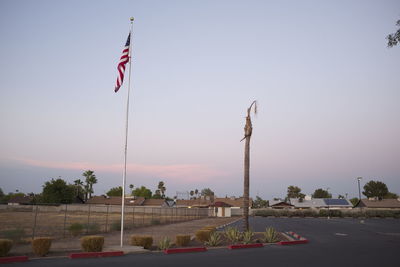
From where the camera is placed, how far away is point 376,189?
15775 cm

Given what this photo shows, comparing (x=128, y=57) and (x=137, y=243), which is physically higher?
(x=128, y=57)

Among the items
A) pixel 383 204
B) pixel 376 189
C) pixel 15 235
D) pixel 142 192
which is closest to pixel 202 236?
pixel 15 235

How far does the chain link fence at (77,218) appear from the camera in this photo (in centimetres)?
3017

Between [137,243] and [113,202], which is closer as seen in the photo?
[137,243]

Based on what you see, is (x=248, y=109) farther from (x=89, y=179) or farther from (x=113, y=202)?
(x=89, y=179)

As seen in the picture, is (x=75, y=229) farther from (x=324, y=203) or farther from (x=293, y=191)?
(x=293, y=191)

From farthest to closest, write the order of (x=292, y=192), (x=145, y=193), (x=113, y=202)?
(x=292, y=192)
(x=145, y=193)
(x=113, y=202)

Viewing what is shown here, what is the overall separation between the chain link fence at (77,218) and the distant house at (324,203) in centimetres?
4807

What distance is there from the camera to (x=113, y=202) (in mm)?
108500

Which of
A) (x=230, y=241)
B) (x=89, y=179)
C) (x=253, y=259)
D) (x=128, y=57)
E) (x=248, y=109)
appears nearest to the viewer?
(x=253, y=259)

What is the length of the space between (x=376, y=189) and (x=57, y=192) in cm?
13541

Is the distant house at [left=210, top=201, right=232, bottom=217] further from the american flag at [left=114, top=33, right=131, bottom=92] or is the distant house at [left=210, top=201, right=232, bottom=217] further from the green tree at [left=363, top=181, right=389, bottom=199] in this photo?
the green tree at [left=363, top=181, right=389, bottom=199]

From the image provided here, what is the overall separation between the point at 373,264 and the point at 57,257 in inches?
501

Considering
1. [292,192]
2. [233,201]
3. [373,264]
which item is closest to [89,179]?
[233,201]
